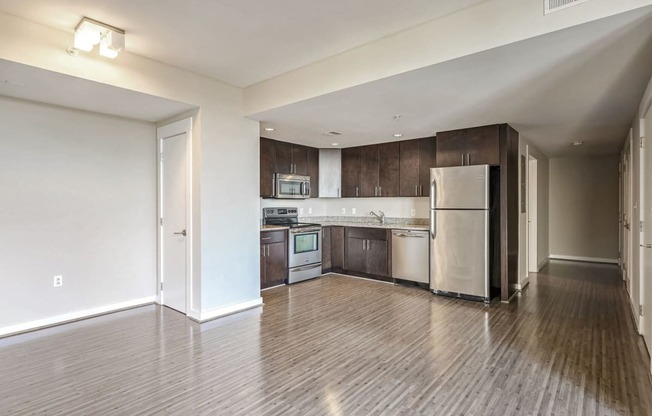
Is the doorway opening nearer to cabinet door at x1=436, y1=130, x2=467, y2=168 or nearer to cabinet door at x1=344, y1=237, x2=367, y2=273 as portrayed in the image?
cabinet door at x1=344, y1=237, x2=367, y2=273

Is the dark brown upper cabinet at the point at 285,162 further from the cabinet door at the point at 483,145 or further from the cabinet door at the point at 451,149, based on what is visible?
the cabinet door at the point at 483,145

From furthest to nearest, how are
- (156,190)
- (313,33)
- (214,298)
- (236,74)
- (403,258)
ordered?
(403,258) → (156,190) → (214,298) → (236,74) → (313,33)

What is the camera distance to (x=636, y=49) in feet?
7.41

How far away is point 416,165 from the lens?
5477 millimetres

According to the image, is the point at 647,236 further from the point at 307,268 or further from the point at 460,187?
the point at 307,268

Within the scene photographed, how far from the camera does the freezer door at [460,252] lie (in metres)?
4.31

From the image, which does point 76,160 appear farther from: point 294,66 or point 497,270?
point 497,270

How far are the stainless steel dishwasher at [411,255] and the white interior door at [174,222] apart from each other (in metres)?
2.97

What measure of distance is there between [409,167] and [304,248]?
2127 mm

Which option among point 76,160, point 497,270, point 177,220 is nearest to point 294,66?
point 177,220

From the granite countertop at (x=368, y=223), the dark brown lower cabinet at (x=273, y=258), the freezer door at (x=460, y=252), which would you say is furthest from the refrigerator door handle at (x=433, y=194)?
the dark brown lower cabinet at (x=273, y=258)

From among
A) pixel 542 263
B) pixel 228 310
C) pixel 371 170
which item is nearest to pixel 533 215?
pixel 542 263

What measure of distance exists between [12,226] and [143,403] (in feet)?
7.95

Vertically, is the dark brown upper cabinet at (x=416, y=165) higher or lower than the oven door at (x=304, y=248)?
higher
